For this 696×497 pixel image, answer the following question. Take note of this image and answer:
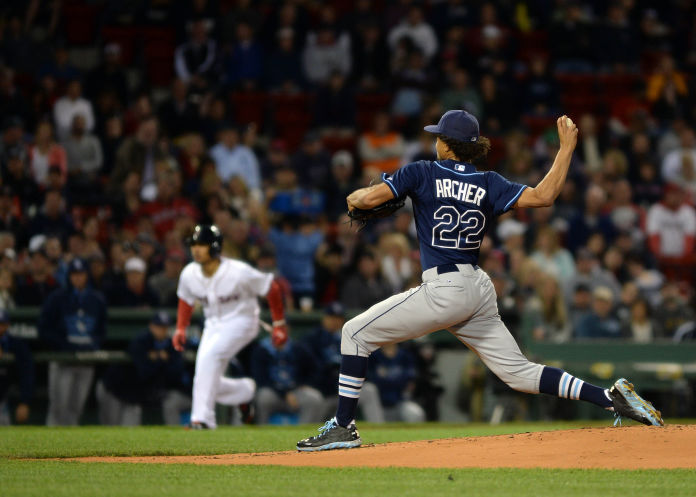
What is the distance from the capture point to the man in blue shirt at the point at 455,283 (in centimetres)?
673

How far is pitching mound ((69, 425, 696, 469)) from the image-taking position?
21.5 ft

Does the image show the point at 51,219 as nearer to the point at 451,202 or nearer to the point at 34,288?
the point at 34,288

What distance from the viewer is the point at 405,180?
6.74m

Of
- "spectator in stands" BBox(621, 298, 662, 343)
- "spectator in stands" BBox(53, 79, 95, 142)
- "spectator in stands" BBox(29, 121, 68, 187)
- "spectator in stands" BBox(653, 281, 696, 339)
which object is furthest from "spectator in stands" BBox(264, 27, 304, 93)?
"spectator in stands" BBox(653, 281, 696, 339)

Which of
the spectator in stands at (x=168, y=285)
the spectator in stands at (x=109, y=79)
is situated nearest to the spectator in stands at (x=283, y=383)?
the spectator in stands at (x=168, y=285)

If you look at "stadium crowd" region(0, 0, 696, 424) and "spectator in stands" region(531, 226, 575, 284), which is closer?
"stadium crowd" region(0, 0, 696, 424)

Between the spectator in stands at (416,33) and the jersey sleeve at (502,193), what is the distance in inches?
434

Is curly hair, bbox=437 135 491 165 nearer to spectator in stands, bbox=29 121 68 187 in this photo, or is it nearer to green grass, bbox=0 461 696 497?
green grass, bbox=0 461 696 497

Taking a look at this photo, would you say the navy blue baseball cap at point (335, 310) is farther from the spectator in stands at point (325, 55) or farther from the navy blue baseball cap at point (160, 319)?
the spectator in stands at point (325, 55)

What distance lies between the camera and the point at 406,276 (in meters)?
14.0

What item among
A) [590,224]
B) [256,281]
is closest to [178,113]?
[590,224]

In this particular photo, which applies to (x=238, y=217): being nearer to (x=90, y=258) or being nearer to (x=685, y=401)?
(x=90, y=258)

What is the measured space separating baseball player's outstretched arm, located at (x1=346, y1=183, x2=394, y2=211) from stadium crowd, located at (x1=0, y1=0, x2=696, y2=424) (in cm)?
567

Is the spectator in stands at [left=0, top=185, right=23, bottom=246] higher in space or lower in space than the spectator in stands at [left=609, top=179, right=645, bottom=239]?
lower
